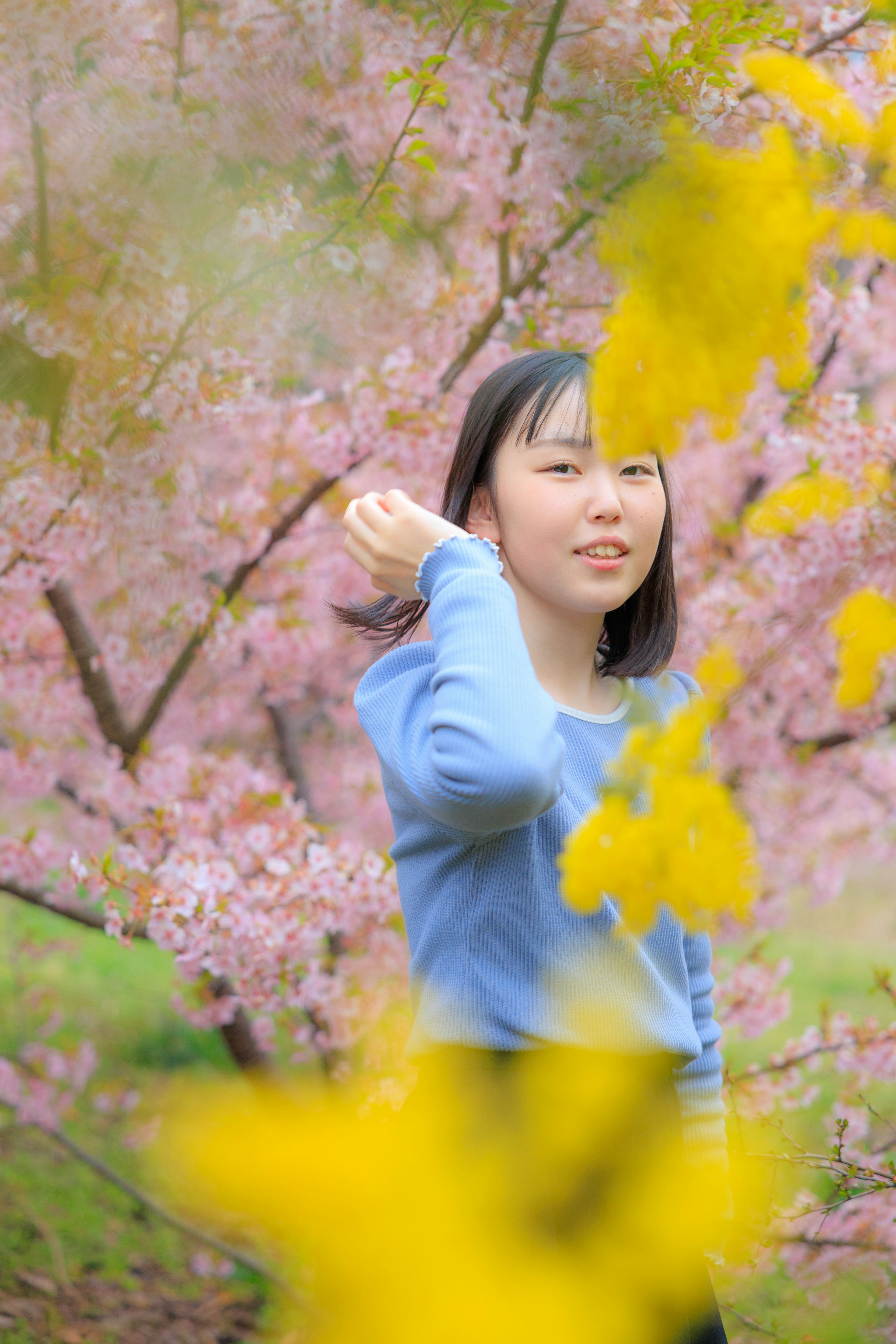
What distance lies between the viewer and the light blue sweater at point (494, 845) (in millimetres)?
793

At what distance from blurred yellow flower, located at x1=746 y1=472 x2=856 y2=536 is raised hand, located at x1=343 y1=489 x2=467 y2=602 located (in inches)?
14.6

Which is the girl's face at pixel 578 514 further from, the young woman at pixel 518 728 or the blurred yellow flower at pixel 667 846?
the blurred yellow flower at pixel 667 846

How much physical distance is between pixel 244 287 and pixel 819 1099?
10.6 ft

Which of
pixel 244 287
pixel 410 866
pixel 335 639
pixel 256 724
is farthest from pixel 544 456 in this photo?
pixel 256 724

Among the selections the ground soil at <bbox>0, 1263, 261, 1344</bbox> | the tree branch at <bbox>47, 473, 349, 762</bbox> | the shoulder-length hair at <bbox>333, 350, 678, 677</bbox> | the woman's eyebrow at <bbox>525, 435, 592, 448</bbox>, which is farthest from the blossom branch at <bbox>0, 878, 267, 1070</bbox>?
the woman's eyebrow at <bbox>525, 435, 592, 448</bbox>

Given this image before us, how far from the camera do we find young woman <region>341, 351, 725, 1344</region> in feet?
2.67

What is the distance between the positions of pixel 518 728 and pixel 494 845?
19 cm

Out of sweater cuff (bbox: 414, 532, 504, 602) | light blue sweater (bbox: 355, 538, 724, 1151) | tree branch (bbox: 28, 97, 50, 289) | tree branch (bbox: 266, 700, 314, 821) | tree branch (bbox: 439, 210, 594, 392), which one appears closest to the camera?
light blue sweater (bbox: 355, 538, 724, 1151)

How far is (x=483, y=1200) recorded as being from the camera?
2.23 ft

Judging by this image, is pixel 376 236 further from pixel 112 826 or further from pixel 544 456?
pixel 112 826

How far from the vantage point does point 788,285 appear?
27.8 inches

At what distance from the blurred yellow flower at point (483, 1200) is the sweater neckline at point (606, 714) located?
1.14ft

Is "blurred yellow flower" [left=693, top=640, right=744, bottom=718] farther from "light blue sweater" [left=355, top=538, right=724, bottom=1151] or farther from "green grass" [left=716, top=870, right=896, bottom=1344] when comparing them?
"green grass" [left=716, top=870, right=896, bottom=1344]

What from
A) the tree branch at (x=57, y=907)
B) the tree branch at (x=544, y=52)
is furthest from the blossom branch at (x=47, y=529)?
the tree branch at (x=544, y=52)
